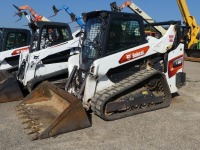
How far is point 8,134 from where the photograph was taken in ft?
16.9

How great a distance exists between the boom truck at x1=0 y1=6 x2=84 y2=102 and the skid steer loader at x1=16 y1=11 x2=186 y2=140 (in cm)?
104

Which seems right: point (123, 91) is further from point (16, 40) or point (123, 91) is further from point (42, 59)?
point (16, 40)

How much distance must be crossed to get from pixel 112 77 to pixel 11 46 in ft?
17.2

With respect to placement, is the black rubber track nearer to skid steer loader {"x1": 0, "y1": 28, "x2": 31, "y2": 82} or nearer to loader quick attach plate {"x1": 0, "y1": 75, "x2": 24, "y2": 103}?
loader quick attach plate {"x1": 0, "y1": 75, "x2": 24, "y2": 103}

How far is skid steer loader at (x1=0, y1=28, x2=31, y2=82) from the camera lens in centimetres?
992

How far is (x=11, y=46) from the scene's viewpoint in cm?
1020

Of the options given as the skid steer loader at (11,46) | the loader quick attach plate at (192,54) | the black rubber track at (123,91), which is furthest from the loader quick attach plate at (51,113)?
the loader quick attach plate at (192,54)

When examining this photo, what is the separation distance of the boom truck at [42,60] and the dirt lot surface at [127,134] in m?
1.19

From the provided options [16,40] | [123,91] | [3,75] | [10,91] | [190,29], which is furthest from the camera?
[190,29]

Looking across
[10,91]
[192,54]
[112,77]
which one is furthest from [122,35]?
[192,54]

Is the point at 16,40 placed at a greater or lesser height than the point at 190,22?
greater

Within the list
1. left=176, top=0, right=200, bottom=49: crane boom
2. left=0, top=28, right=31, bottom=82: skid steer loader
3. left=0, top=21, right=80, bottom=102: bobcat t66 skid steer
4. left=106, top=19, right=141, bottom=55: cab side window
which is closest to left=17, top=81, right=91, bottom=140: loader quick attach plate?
left=0, top=21, right=80, bottom=102: bobcat t66 skid steer

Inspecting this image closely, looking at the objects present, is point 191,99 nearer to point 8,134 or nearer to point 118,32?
point 118,32

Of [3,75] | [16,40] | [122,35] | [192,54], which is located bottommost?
[192,54]
